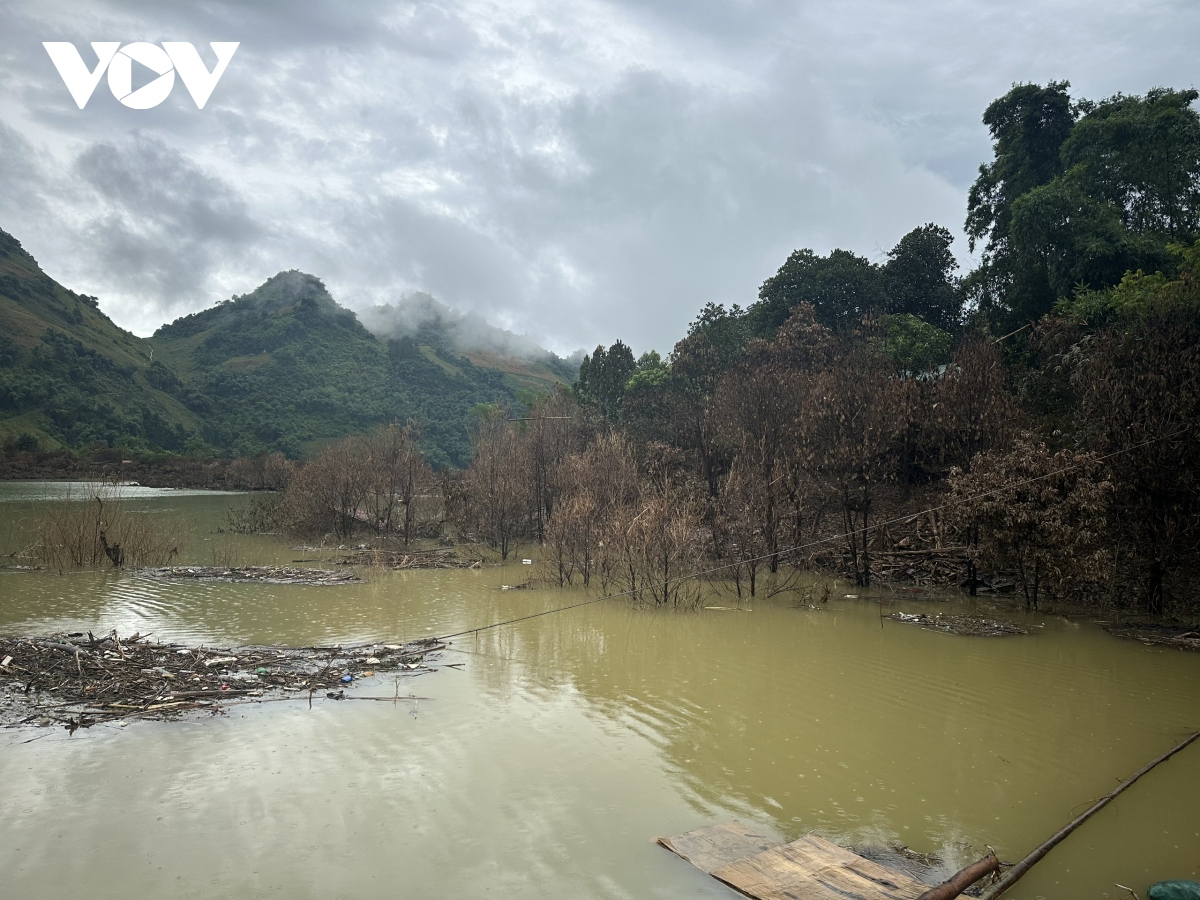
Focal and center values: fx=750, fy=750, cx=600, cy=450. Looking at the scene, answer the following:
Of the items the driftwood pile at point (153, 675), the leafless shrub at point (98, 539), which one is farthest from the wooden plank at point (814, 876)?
the leafless shrub at point (98, 539)

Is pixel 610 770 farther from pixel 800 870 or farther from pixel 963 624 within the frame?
pixel 963 624

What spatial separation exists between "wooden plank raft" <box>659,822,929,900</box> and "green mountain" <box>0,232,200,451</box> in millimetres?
65221

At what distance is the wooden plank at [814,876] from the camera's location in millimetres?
4601

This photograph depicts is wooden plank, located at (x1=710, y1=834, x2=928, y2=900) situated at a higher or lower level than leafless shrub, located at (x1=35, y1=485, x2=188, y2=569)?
lower

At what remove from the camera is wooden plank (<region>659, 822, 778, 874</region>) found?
5.17 meters

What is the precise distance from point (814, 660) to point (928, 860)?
19.2 ft

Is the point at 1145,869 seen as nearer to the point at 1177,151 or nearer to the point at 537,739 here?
the point at 537,739

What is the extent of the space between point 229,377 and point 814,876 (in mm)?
89157

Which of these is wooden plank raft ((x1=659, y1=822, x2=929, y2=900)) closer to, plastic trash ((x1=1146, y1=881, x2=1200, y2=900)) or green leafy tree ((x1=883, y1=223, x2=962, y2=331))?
plastic trash ((x1=1146, y1=881, x2=1200, y2=900))

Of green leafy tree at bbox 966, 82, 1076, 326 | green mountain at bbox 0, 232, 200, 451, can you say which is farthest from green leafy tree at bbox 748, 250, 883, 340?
green mountain at bbox 0, 232, 200, 451

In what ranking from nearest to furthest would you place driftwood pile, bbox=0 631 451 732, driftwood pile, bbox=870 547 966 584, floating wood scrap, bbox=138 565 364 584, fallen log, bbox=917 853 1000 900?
fallen log, bbox=917 853 1000 900
driftwood pile, bbox=0 631 451 732
driftwood pile, bbox=870 547 966 584
floating wood scrap, bbox=138 565 364 584

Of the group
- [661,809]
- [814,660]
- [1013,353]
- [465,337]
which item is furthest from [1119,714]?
[465,337]

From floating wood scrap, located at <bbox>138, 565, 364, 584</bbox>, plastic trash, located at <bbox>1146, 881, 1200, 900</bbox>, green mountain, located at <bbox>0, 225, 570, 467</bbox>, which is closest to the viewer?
plastic trash, located at <bbox>1146, 881, 1200, 900</bbox>

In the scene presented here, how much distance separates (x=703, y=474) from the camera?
92.6 feet
